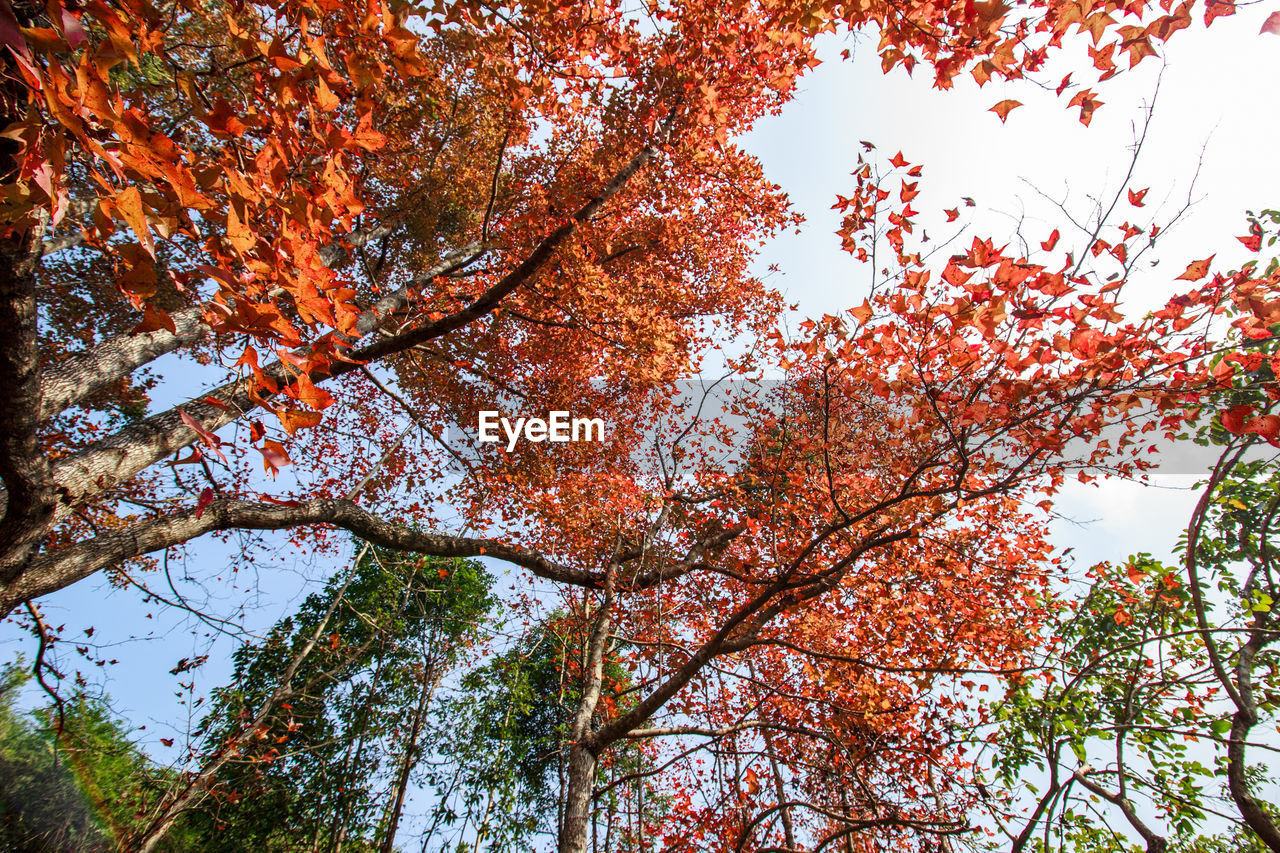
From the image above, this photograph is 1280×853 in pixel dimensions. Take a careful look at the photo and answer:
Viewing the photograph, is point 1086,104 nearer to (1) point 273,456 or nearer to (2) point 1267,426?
(2) point 1267,426

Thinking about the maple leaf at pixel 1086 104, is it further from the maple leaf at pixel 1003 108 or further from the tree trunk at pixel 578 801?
the tree trunk at pixel 578 801

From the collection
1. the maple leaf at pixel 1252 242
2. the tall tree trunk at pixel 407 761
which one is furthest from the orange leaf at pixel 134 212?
the tall tree trunk at pixel 407 761

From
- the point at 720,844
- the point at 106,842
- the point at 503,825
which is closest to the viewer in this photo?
the point at 720,844

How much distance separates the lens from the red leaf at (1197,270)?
9.03ft

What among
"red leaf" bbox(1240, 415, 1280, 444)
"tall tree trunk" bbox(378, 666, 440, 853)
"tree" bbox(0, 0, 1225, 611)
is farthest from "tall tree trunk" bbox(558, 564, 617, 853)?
"tall tree trunk" bbox(378, 666, 440, 853)

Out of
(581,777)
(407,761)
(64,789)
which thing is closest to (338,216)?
(581,777)

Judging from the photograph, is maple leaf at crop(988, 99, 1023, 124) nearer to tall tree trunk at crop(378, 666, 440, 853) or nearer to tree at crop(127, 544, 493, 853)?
tree at crop(127, 544, 493, 853)

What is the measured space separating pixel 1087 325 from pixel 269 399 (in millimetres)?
4028

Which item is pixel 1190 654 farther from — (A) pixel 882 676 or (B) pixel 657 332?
(B) pixel 657 332

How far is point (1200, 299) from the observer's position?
288cm

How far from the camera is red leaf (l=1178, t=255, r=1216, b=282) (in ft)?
9.03

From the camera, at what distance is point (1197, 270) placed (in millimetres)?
2770

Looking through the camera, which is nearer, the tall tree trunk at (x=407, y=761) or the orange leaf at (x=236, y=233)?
the orange leaf at (x=236, y=233)

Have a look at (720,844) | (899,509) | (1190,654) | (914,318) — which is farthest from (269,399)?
(1190,654)
